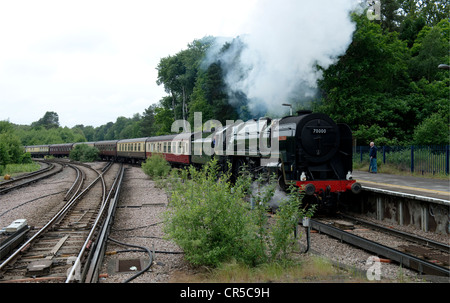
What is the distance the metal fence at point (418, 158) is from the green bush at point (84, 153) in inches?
1302

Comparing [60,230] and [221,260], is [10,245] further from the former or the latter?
[221,260]

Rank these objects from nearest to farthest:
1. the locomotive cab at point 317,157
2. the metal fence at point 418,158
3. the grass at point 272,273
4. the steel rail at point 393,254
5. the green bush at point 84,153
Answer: the grass at point 272,273, the steel rail at point 393,254, the locomotive cab at point 317,157, the metal fence at point 418,158, the green bush at point 84,153

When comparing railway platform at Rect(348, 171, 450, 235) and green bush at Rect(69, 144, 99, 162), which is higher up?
green bush at Rect(69, 144, 99, 162)

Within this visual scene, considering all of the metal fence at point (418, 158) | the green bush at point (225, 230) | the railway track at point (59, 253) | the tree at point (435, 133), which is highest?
the tree at point (435, 133)

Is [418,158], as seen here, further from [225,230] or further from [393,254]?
[225,230]

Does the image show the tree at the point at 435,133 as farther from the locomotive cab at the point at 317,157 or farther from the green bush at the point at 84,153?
the green bush at the point at 84,153

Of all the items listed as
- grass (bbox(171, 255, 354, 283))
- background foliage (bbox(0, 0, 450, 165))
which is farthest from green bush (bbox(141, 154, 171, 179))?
grass (bbox(171, 255, 354, 283))

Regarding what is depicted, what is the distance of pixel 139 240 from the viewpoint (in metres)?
7.80

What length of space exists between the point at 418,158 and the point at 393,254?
10.9 meters

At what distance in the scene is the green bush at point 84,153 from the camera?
140ft

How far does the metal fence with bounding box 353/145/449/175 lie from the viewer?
1451 cm

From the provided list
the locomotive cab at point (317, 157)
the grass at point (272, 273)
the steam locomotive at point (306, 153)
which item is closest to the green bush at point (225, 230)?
the grass at point (272, 273)

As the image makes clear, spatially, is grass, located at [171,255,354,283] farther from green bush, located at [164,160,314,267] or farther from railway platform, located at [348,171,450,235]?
railway platform, located at [348,171,450,235]

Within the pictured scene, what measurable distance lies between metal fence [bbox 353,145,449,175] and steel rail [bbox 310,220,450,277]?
878 cm
